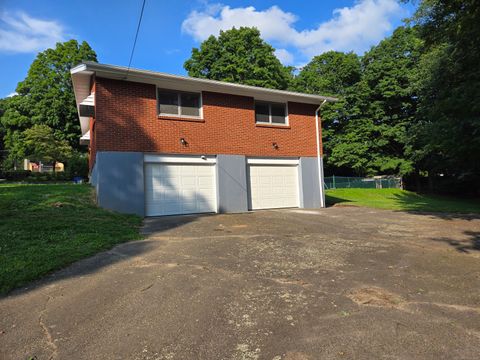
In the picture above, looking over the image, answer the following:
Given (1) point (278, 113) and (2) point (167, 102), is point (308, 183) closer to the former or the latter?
(1) point (278, 113)

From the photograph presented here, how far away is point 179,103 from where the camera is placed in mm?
12422

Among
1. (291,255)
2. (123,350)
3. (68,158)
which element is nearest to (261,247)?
(291,255)

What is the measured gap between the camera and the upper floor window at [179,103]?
476 inches

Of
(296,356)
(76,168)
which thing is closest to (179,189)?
(296,356)

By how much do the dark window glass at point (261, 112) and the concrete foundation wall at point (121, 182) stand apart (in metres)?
5.40

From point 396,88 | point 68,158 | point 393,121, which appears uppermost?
point 396,88

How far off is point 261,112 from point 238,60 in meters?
20.8

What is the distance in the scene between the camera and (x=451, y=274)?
182 inches

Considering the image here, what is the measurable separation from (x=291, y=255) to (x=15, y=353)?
4052 mm

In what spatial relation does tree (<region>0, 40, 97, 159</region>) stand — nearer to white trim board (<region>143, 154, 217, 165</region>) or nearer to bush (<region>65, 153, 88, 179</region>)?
bush (<region>65, 153, 88, 179</region>)

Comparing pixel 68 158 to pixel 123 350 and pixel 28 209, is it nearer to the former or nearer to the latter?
pixel 28 209

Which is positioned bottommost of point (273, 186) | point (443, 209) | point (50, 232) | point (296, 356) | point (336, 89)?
point (296, 356)

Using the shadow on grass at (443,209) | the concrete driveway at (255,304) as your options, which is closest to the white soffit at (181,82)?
the shadow on grass at (443,209)

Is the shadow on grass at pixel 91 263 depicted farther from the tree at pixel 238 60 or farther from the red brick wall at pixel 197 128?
the tree at pixel 238 60
